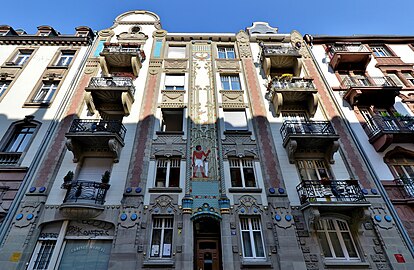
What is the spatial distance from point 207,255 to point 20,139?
12.4 meters

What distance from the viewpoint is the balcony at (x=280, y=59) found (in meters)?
17.0

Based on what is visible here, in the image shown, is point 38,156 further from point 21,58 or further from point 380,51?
point 380,51

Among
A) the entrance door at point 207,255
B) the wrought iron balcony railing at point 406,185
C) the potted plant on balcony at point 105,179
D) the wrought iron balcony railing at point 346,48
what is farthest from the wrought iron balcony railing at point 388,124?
the potted plant on balcony at point 105,179

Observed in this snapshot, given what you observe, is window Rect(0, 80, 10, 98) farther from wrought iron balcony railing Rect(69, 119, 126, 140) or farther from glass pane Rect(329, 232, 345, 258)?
glass pane Rect(329, 232, 345, 258)

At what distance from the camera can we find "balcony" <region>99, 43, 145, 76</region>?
54.6 ft

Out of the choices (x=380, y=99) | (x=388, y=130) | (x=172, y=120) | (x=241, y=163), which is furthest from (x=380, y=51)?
(x=172, y=120)

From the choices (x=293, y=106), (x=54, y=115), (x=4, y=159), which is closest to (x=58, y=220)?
(x=4, y=159)

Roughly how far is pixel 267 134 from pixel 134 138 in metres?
7.65

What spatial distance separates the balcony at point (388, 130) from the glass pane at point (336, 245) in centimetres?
581

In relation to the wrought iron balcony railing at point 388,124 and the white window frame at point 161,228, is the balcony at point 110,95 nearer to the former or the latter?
the white window frame at point 161,228

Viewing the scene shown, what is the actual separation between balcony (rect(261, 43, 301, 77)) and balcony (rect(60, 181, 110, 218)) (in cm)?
1317

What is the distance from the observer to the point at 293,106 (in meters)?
Answer: 15.4

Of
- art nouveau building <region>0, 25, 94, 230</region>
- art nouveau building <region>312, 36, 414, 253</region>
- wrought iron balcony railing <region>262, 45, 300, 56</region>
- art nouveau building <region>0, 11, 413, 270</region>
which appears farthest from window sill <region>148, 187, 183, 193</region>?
wrought iron balcony railing <region>262, 45, 300, 56</region>

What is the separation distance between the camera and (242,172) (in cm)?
1266
